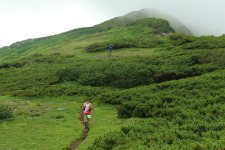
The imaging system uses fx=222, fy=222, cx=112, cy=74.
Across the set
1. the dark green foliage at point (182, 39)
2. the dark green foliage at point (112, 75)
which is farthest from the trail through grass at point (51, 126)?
the dark green foliage at point (182, 39)

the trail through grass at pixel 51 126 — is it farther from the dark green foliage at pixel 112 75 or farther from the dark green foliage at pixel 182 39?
the dark green foliage at pixel 182 39

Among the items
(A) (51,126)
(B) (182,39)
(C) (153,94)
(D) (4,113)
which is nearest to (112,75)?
(C) (153,94)

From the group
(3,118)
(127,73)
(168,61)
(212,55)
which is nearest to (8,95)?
(3,118)

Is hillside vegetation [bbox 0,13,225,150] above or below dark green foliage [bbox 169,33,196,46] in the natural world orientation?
below

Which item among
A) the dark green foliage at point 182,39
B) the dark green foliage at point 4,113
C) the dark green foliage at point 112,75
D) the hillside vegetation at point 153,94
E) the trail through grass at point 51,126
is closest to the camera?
the hillside vegetation at point 153,94

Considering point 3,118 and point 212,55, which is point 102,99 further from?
point 212,55

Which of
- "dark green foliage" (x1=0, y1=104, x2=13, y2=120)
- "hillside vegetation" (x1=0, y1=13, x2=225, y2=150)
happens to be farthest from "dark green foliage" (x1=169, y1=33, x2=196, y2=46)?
"dark green foliage" (x1=0, y1=104, x2=13, y2=120)

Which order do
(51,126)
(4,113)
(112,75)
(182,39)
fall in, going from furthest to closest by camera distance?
(182,39), (112,75), (4,113), (51,126)

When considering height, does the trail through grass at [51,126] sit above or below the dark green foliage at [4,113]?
below

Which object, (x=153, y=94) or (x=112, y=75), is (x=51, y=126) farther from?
(x=112, y=75)

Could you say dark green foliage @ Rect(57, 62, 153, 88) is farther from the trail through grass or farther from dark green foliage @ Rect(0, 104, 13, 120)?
dark green foliage @ Rect(0, 104, 13, 120)

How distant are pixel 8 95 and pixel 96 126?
27.4m

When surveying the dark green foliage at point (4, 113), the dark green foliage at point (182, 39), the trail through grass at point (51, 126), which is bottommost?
the trail through grass at point (51, 126)

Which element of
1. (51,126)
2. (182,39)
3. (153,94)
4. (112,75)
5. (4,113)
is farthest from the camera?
(182,39)
